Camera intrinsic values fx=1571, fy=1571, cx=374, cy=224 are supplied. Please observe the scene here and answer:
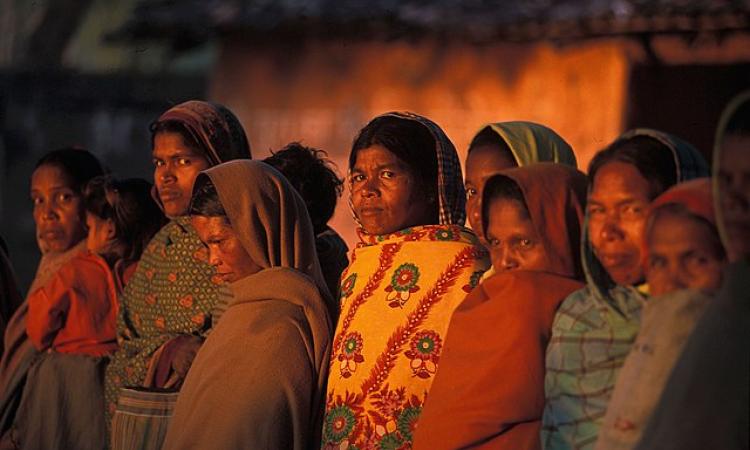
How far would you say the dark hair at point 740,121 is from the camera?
3.85 metres

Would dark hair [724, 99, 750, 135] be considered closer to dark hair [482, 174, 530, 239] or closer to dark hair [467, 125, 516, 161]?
dark hair [482, 174, 530, 239]

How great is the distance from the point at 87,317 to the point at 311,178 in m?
1.53

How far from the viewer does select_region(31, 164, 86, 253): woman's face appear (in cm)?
844

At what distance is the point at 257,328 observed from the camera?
601 cm

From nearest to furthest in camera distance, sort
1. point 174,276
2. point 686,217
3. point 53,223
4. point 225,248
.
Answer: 1. point 686,217
2. point 225,248
3. point 174,276
4. point 53,223

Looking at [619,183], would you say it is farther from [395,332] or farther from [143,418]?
[143,418]

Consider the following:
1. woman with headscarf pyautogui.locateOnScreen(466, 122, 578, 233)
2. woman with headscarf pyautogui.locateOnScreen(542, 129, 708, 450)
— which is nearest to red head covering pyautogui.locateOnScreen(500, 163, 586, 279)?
woman with headscarf pyautogui.locateOnScreen(542, 129, 708, 450)

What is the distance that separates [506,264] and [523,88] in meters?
7.57

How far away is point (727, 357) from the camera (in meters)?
3.71

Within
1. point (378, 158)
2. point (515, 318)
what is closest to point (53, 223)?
point (378, 158)

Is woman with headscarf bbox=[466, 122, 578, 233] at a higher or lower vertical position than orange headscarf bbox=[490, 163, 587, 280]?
higher

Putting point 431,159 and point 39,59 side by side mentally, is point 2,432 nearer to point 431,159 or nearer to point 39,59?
point 431,159

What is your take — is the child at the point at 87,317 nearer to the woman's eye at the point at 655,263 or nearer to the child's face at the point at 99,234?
the child's face at the point at 99,234

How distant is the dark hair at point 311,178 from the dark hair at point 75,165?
5.70ft
